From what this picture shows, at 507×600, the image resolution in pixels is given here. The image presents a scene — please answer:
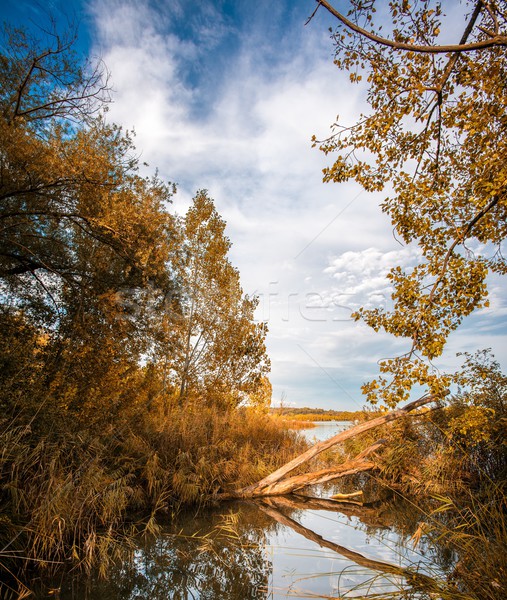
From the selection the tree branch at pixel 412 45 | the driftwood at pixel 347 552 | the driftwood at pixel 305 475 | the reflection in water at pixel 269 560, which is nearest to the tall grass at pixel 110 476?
the driftwood at pixel 305 475

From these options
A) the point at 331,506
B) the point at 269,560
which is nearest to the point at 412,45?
the point at 269,560

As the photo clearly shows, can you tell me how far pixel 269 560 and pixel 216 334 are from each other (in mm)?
8352

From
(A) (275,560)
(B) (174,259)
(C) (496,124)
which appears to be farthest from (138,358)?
(C) (496,124)

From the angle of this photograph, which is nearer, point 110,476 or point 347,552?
point 347,552

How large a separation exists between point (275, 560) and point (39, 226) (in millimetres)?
10066

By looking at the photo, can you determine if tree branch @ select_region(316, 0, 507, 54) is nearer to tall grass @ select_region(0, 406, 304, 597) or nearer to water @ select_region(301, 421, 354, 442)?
tall grass @ select_region(0, 406, 304, 597)

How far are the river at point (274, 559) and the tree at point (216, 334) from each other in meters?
5.11

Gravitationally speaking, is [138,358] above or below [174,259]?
below

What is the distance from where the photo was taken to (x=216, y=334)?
1280 cm

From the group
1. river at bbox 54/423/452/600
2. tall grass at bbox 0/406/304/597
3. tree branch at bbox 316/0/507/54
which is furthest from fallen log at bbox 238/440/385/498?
tree branch at bbox 316/0/507/54

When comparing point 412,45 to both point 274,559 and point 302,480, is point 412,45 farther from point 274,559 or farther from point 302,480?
point 302,480

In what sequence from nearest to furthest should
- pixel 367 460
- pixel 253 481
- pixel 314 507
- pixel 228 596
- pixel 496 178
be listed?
pixel 228 596 < pixel 496 178 < pixel 314 507 < pixel 253 481 < pixel 367 460

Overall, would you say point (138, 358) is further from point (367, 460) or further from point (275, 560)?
Answer: point (367, 460)

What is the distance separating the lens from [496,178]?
168 inches
